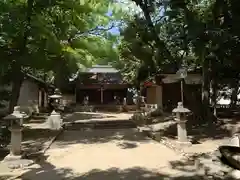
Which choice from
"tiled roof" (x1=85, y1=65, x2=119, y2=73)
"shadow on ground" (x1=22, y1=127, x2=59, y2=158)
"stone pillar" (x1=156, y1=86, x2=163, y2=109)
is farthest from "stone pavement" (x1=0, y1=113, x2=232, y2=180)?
"tiled roof" (x1=85, y1=65, x2=119, y2=73)

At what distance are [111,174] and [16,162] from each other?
3.56m

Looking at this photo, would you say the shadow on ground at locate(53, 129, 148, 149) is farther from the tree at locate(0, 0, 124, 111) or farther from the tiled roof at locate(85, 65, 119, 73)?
the tiled roof at locate(85, 65, 119, 73)

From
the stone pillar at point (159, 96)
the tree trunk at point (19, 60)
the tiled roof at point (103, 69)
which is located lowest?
the stone pillar at point (159, 96)

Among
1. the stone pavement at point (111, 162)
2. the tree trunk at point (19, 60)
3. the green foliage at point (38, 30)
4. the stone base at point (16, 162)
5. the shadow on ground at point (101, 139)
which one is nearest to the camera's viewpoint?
the stone pavement at point (111, 162)

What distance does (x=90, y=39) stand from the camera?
2253 cm

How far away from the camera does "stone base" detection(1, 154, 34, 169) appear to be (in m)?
9.67

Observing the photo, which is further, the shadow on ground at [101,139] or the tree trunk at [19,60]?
the tree trunk at [19,60]

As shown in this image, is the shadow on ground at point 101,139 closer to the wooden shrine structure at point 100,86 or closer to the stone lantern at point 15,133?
the stone lantern at point 15,133

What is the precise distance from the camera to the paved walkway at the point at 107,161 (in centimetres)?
850

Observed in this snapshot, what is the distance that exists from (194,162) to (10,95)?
11.4m

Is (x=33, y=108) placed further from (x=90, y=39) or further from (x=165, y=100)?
(x=165, y=100)

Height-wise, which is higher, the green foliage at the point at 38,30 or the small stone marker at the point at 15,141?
the green foliage at the point at 38,30

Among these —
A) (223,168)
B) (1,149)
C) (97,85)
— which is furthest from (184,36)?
(97,85)

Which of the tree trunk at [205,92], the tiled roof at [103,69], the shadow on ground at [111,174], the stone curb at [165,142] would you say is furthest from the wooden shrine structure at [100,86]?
the shadow on ground at [111,174]
